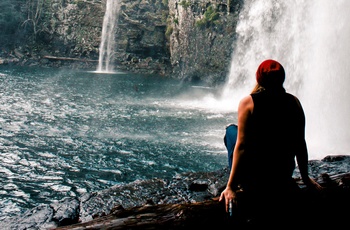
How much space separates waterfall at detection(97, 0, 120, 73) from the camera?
229 feet

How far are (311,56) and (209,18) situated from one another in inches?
973

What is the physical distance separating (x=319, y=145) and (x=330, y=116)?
4.65m

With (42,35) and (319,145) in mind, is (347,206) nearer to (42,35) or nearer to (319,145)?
(319,145)

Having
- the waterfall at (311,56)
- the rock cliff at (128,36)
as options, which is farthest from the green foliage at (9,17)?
the waterfall at (311,56)

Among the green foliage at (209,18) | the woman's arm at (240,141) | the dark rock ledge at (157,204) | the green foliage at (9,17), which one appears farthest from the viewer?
the green foliage at (9,17)

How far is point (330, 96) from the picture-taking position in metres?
23.5

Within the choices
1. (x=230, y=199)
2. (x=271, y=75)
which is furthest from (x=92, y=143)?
(x=271, y=75)

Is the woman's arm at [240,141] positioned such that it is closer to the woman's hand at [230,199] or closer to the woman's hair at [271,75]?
the woman's hand at [230,199]

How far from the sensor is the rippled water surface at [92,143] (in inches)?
500

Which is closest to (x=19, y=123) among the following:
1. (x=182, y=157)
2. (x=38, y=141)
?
(x=38, y=141)

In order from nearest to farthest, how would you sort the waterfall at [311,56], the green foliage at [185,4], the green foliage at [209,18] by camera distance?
1. the waterfall at [311,56]
2. the green foliage at [209,18]
3. the green foliage at [185,4]

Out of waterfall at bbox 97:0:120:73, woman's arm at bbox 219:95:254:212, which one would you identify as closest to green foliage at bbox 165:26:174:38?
waterfall at bbox 97:0:120:73

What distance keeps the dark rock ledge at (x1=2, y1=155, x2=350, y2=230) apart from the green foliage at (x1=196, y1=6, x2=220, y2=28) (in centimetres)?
4218

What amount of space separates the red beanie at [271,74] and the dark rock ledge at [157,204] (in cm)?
152
